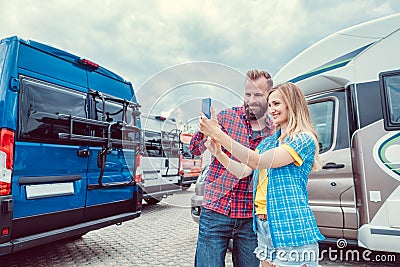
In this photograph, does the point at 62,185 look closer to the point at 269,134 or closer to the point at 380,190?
the point at 269,134

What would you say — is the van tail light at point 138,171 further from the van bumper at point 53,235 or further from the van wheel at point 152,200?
the van wheel at point 152,200

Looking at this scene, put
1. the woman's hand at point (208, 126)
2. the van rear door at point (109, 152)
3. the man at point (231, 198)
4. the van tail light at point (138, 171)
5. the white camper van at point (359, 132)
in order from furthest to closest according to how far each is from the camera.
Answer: the van tail light at point (138, 171)
the van rear door at point (109, 152)
the white camper van at point (359, 132)
the man at point (231, 198)
the woman's hand at point (208, 126)

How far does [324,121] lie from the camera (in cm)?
393

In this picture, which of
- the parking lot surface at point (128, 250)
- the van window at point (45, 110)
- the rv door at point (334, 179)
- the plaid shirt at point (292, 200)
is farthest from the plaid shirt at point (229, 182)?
the rv door at point (334, 179)

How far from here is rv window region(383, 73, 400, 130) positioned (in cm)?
336

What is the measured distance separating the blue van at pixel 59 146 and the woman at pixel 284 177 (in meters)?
1.76

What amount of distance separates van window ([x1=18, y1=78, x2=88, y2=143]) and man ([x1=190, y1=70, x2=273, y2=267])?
6.72 feet

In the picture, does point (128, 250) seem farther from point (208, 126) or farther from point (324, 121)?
point (208, 126)

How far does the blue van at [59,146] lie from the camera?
2861mm

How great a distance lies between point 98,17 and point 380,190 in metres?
3.19

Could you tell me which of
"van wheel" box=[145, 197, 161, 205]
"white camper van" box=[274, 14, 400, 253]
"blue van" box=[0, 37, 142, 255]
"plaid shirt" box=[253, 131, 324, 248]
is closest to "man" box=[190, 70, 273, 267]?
"plaid shirt" box=[253, 131, 324, 248]

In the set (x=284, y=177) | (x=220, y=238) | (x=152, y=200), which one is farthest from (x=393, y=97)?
(x=152, y=200)

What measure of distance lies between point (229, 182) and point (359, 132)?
93.2 inches

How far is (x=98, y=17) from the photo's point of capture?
1.95 meters
